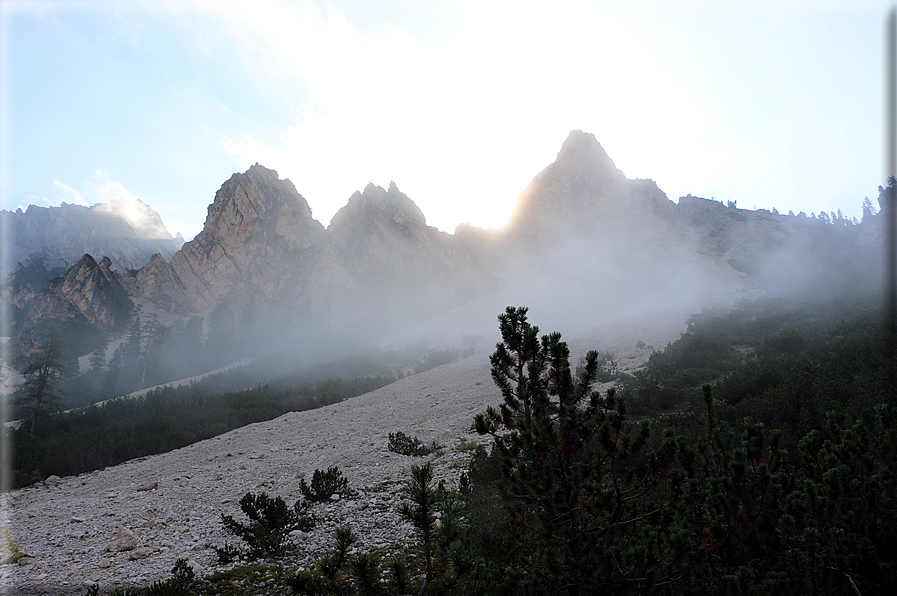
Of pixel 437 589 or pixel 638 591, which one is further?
pixel 437 589

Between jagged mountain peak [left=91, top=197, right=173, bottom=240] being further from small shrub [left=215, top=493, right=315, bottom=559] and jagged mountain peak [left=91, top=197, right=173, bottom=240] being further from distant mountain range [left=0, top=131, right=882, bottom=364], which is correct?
small shrub [left=215, top=493, right=315, bottom=559]

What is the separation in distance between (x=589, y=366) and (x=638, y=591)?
1.97 m

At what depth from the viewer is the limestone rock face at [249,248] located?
192 ft

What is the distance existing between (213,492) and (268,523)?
385 centimetres

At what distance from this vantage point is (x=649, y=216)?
74562mm

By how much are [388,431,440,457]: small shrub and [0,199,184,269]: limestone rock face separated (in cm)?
10634

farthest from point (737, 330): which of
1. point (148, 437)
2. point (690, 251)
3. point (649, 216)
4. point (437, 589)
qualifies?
point (649, 216)

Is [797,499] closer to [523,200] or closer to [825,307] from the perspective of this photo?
[825,307]

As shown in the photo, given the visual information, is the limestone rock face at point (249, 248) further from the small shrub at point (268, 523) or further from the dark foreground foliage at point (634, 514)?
the dark foreground foliage at point (634, 514)

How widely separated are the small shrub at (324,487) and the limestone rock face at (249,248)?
54585 mm

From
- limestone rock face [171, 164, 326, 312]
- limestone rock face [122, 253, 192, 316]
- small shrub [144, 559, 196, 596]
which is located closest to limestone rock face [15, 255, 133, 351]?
limestone rock face [122, 253, 192, 316]

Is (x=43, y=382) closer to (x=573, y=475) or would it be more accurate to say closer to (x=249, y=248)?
(x=573, y=475)

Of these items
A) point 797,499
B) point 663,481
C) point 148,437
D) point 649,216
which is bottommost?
point 148,437

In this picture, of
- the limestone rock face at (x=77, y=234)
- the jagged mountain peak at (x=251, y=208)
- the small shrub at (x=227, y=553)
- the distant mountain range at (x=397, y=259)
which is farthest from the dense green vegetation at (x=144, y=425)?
the limestone rock face at (x=77, y=234)
